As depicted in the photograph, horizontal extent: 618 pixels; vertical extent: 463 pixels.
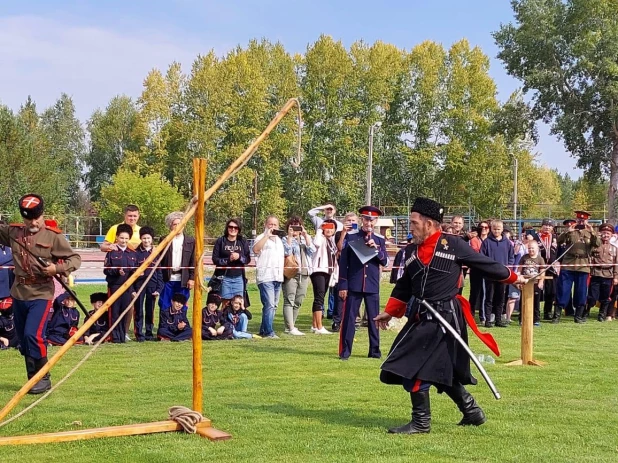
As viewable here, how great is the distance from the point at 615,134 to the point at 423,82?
1048 inches

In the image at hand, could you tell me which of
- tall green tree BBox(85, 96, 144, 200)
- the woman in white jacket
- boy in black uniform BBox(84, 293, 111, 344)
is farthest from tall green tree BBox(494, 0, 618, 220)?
tall green tree BBox(85, 96, 144, 200)

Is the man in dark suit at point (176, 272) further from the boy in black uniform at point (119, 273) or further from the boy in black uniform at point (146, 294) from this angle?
the boy in black uniform at point (119, 273)

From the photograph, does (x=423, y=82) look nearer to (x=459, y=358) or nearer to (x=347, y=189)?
(x=347, y=189)

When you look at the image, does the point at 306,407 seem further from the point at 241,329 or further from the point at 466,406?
the point at 241,329

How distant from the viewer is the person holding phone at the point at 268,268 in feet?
43.8

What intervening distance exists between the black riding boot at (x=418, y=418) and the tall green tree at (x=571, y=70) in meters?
40.6

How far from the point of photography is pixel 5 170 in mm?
48469

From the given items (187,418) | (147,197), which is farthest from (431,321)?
(147,197)

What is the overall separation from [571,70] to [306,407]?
4229cm

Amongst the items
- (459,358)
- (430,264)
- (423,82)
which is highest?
(423,82)

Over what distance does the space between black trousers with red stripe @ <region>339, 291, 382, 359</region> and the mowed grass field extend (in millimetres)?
252

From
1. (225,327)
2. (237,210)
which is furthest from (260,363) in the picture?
(237,210)

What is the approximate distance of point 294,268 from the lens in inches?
547

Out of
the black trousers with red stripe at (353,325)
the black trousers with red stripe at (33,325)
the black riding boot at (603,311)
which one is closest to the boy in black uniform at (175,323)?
the black trousers with red stripe at (353,325)
